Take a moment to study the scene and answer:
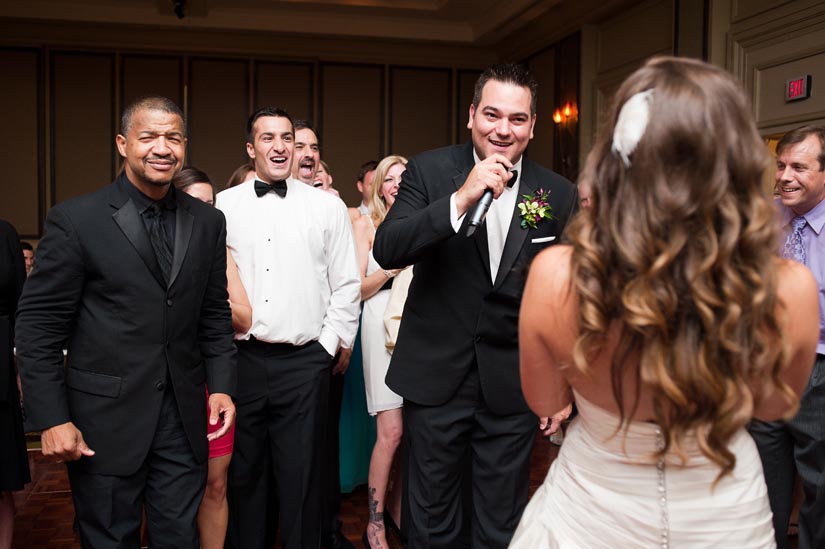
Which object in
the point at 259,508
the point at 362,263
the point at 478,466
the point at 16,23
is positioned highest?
the point at 16,23

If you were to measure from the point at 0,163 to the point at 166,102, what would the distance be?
8123 millimetres

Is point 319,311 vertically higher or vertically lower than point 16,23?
lower

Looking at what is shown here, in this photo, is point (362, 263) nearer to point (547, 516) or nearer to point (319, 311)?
point (319, 311)

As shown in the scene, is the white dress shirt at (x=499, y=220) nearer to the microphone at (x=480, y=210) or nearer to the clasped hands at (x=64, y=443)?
the microphone at (x=480, y=210)

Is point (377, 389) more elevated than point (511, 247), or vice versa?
point (511, 247)

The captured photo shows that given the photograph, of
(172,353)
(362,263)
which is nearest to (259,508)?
(172,353)

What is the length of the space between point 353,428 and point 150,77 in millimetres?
6970

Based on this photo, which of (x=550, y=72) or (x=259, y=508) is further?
(x=550, y=72)

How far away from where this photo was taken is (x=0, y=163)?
929 cm

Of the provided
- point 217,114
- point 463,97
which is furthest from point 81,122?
point 463,97

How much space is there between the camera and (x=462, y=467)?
2463 millimetres

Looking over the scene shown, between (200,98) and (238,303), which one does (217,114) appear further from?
(238,303)

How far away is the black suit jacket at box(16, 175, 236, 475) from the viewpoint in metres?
2.17

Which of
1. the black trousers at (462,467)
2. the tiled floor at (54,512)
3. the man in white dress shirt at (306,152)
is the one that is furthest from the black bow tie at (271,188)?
the tiled floor at (54,512)
